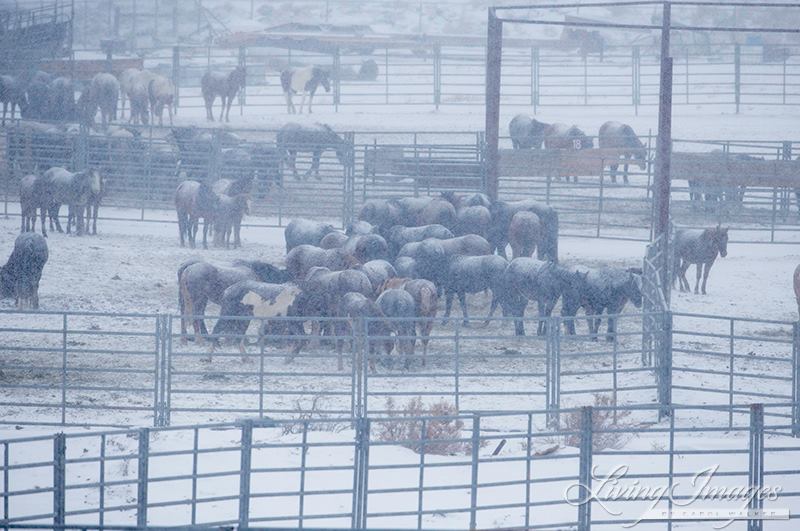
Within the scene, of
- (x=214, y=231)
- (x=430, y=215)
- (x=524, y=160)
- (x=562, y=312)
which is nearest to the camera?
(x=562, y=312)

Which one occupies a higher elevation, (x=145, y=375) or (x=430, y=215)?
(x=430, y=215)

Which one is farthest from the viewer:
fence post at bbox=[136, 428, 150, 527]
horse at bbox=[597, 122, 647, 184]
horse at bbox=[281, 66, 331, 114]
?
horse at bbox=[281, 66, 331, 114]

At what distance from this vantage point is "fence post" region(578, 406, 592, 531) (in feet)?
28.5

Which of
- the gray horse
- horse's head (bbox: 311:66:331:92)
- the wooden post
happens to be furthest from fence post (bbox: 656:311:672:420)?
horse's head (bbox: 311:66:331:92)

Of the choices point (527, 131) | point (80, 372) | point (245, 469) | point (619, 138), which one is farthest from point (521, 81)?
point (245, 469)

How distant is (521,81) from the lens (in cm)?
3459

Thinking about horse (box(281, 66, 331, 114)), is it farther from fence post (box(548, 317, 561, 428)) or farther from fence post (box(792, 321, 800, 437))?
fence post (box(792, 321, 800, 437))

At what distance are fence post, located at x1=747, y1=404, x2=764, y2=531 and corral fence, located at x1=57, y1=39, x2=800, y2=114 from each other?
21699 mm

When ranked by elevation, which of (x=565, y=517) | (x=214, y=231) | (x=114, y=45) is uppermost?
(x=114, y=45)

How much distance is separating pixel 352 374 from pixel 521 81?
23640 mm

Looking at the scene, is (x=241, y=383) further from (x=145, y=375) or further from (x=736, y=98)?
(x=736, y=98)

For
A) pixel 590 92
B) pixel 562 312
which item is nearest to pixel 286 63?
pixel 590 92

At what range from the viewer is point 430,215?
19.9m

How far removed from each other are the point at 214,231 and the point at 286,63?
14.8 meters
